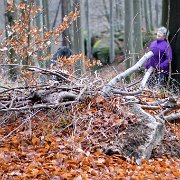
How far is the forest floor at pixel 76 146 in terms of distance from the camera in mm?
3881

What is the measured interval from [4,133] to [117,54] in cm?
2381

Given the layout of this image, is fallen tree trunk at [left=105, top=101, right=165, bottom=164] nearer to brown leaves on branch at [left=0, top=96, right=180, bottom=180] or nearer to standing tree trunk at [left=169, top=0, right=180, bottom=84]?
brown leaves on branch at [left=0, top=96, right=180, bottom=180]

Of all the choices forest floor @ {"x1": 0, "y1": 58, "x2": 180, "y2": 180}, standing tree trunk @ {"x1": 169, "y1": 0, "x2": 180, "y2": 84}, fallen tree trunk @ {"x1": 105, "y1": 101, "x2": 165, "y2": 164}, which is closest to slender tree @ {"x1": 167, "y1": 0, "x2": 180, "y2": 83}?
standing tree trunk @ {"x1": 169, "y1": 0, "x2": 180, "y2": 84}

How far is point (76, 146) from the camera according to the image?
4.36 meters

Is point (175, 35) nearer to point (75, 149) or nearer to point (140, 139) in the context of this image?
point (140, 139)

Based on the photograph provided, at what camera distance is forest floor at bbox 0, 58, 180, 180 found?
388 centimetres

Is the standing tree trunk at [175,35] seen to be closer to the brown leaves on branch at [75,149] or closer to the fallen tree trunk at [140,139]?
the brown leaves on branch at [75,149]

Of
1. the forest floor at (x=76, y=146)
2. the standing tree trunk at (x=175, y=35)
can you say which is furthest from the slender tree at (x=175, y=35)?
the forest floor at (x=76, y=146)

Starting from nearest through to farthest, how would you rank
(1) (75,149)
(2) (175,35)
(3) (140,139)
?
(1) (75,149)
(3) (140,139)
(2) (175,35)

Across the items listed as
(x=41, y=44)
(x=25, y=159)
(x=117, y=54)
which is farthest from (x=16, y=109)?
(x=117, y=54)

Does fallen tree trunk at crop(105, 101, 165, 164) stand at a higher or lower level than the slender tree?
lower

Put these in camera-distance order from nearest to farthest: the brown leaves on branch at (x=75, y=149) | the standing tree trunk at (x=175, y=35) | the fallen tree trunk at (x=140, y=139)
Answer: the brown leaves on branch at (x=75, y=149)
the fallen tree trunk at (x=140, y=139)
the standing tree trunk at (x=175, y=35)

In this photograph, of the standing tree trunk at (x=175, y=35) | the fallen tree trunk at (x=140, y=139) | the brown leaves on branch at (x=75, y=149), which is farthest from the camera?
the standing tree trunk at (x=175, y=35)

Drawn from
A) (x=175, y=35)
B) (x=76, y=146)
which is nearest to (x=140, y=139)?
(x=76, y=146)
